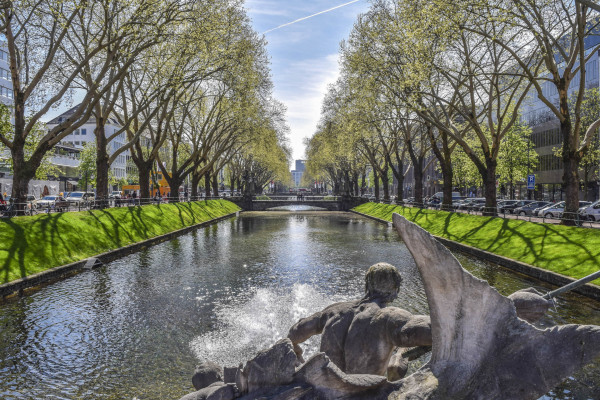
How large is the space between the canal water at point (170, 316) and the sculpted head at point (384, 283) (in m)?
4.27

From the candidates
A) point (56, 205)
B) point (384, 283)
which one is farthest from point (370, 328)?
point (56, 205)

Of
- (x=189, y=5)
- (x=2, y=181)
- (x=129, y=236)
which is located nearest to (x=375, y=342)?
(x=129, y=236)

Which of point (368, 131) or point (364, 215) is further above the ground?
point (368, 131)

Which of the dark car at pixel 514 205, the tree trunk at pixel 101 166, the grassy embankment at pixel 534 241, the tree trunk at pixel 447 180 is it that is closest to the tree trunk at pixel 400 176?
the dark car at pixel 514 205

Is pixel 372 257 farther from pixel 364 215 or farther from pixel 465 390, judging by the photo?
pixel 364 215

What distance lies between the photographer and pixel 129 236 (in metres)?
22.4

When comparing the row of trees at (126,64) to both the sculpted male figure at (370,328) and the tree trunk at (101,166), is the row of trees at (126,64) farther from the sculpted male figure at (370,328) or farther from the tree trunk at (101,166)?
the sculpted male figure at (370,328)

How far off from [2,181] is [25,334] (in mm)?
57600

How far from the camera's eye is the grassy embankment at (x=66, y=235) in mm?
14336

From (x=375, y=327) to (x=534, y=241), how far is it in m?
17.2

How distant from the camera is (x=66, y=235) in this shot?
18141 mm

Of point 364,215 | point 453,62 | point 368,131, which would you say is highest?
point 453,62

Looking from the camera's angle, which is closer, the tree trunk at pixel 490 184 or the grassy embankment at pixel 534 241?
the grassy embankment at pixel 534 241

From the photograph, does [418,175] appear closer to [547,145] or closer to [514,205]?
[514,205]
